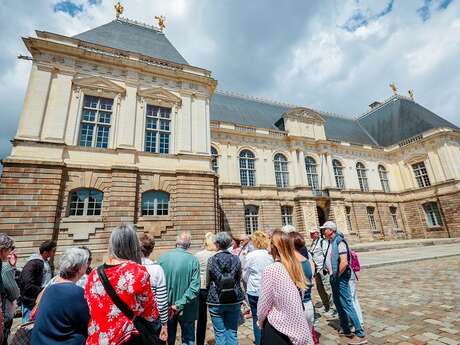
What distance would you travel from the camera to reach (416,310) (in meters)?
4.26

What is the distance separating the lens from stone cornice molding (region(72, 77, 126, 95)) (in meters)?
10.3

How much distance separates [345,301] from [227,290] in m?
1.97

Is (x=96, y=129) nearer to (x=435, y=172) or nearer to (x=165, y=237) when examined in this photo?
(x=165, y=237)

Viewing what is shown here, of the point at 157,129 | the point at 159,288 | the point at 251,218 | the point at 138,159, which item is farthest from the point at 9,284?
the point at 251,218

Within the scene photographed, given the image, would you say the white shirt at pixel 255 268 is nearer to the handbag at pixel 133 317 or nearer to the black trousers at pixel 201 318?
the black trousers at pixel 201 318

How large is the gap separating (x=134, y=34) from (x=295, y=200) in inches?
676

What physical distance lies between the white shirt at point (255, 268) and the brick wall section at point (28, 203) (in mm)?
8694

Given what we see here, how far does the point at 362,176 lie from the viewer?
23.9 metres

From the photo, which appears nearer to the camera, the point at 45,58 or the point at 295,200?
the point at 45,58

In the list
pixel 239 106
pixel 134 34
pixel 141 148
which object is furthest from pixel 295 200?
pixel 134 34

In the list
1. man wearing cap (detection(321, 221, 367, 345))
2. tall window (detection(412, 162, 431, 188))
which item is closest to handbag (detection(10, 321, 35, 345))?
man wearing cap (detection(321, 221, 367, 345))

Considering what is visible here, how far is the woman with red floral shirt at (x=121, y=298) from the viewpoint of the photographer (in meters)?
1.59

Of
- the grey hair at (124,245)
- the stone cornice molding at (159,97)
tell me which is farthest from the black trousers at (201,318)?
the stone cornice molding at (159,97)

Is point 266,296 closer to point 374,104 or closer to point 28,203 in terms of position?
point 28,203
